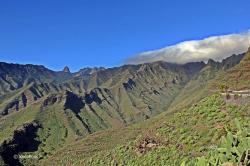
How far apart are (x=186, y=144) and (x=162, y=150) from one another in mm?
4056

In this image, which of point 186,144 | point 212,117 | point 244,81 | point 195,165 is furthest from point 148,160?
point 195,165

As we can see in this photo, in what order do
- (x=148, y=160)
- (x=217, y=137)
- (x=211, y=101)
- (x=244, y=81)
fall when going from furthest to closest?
1. (x=244, y=81)
2. (x=211, y=101)
3. (x=148, y=160)
4. (x=217, y=137)

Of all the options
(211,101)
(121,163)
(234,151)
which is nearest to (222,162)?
(234,151)

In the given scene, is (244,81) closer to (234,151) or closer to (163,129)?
(163,129)

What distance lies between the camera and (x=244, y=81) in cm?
6919

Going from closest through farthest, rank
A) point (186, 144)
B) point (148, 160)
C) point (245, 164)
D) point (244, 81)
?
point (245, 164) → point (186, 144) → point (148, 160) → point (244, 81)

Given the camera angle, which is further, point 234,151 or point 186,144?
point 186,144

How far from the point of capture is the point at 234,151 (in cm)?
2314

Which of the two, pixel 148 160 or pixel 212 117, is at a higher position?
pixel 212 117

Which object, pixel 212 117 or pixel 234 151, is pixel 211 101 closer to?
pixel 212 117

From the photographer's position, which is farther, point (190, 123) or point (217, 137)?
point (190, 123)

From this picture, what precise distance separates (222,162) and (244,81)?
4805 cm

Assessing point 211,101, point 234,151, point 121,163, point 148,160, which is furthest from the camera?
point 121,163

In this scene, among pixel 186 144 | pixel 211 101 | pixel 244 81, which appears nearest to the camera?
pixel 186 144
